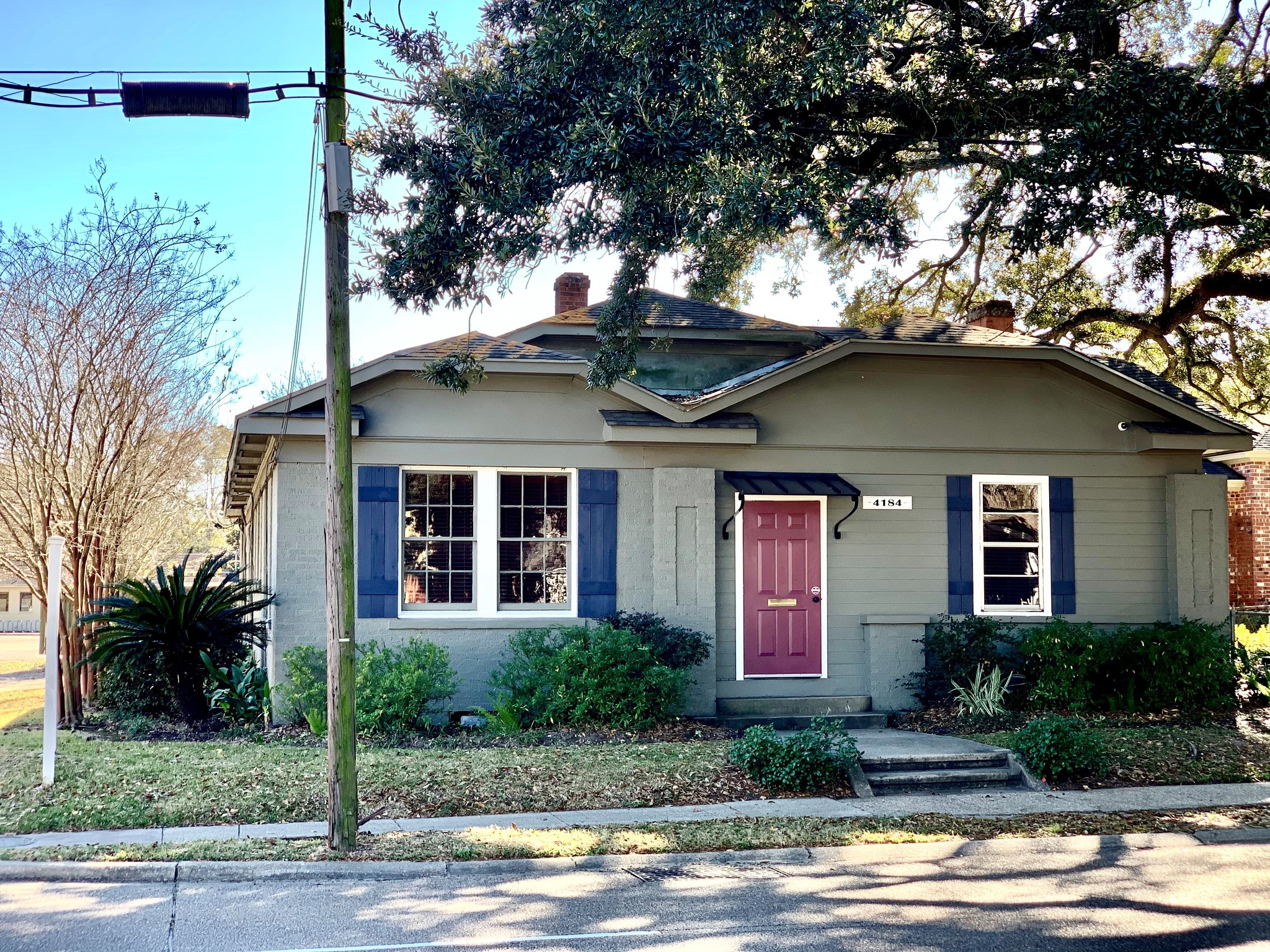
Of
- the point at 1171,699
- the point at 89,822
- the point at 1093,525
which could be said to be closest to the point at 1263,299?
the point at 1093,525

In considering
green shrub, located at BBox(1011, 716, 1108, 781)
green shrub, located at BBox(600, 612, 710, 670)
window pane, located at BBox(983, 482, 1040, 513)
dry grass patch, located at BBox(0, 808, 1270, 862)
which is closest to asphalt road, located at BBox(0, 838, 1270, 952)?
dry grass patch, located at BBox(0, 808, 1270, 862)

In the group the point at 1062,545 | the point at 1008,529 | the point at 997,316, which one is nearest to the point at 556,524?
the point at 1008,529

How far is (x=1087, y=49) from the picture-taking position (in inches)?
416

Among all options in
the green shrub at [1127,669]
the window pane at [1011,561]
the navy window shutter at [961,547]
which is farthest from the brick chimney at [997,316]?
the green shrub at [1127,669]

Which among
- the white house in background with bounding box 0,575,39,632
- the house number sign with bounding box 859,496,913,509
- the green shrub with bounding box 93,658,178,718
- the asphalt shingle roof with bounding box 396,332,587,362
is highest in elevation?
the asphalt shingle roof with bounding box 396,332,587,362

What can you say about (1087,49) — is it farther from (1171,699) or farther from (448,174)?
(1171,699)

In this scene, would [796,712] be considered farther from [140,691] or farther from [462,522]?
[140,691]

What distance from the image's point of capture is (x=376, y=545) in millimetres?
12039

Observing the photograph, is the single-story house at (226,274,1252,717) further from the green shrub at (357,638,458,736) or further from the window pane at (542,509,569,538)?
the green shrub at (357,638,458,736)

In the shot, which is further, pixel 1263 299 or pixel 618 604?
pixel 1263 299

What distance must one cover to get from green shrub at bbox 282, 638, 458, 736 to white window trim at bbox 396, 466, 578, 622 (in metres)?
0.76

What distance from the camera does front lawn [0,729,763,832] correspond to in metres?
8.50

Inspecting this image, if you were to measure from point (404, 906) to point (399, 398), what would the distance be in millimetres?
6831

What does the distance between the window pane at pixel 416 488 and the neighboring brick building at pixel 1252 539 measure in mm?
19044
